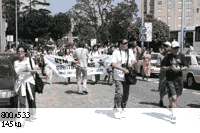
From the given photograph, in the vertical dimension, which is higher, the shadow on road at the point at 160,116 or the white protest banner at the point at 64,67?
the white protest banner at the point at 64,67

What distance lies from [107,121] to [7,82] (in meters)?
2.31

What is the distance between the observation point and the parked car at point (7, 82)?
6.52 metres

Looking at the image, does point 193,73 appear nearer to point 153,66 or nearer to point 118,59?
point 153,66

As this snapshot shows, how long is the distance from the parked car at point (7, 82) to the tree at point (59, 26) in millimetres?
64699

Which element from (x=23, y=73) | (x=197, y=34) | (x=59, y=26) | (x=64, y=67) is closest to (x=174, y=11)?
(x=59, y=26)

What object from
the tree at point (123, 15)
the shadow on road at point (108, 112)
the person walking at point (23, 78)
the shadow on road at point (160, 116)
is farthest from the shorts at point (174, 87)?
the tree at point (123, 15)

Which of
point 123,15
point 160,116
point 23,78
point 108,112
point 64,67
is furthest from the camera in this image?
point 123,15

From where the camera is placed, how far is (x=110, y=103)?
30.1 feet

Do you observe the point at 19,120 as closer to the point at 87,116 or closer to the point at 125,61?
the point at 87,116

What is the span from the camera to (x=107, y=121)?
6.66 meters

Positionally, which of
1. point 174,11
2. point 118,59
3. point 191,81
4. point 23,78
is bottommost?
point 191,81

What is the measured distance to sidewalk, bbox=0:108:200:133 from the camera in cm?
598

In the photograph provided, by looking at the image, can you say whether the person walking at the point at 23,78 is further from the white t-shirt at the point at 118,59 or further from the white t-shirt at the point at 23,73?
the white t-shirt at the point at 118,59

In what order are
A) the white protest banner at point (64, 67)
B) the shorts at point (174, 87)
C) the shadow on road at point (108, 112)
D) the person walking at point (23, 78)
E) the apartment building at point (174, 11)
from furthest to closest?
the apartment building at point (174, 11), the white protest banner at point (64, 67), the shadow on road at point (108, 112), the shorts at point (174, 87), the person walking at point (23, 78)
